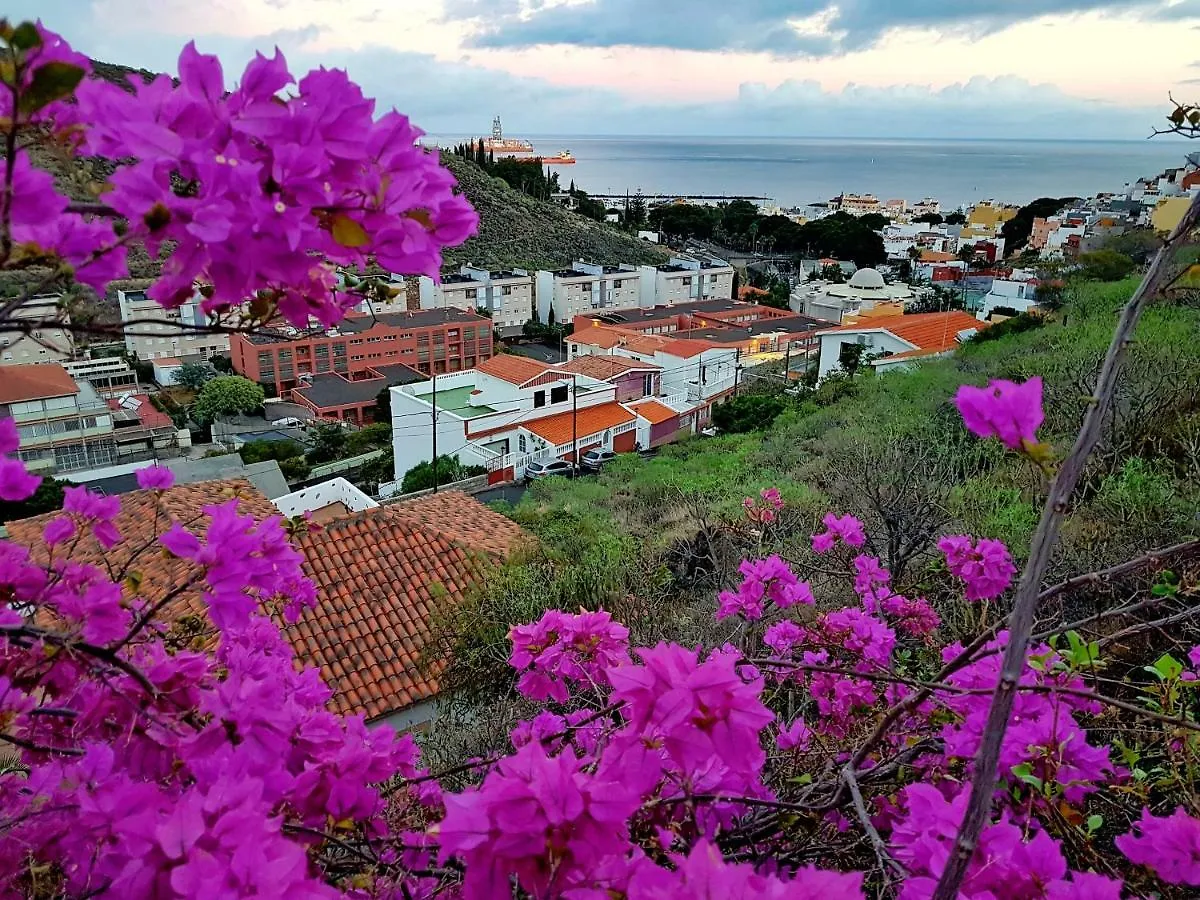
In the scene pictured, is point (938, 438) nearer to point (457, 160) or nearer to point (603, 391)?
point (603, 391)

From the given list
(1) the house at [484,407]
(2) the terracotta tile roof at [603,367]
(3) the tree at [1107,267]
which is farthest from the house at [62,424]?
(3) the tree at [1107,267]

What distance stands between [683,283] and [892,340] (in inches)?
836

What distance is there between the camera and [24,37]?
68 centimetres

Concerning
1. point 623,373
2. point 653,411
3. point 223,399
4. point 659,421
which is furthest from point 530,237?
point 659,421

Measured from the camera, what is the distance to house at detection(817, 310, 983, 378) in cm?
2056

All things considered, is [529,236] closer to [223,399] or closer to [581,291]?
[581,291]

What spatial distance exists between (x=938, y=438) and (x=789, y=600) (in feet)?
15.7

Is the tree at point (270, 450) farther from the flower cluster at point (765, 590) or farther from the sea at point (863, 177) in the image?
the sea at point (863, 177)

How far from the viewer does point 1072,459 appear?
792mm

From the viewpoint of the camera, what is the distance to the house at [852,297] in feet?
111

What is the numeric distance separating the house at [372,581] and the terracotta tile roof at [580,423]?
941 cm

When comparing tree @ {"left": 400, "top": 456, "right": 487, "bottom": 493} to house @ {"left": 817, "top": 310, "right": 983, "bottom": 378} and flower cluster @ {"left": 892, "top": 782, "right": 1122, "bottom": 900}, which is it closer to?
house @ {"left": 817, "top": 310, "right": 983, "bottom": 378}

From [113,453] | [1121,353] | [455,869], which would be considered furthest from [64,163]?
[113,453]

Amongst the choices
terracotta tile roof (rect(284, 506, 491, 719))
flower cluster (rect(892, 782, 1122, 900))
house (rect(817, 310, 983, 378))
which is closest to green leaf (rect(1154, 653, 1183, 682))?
flower cluster (rect(892, 782, 1122, 900))
